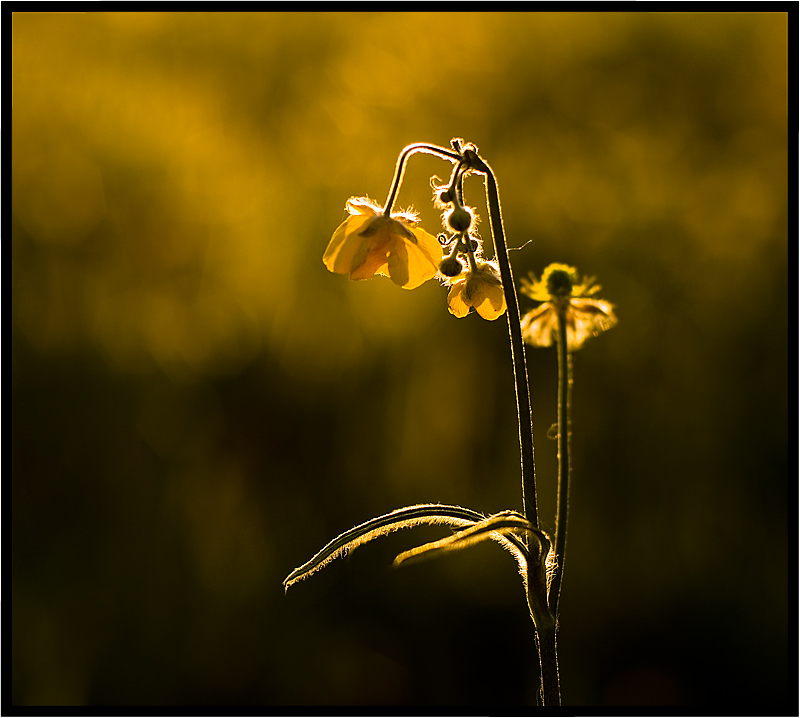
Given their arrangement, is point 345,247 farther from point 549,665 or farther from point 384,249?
point 549,665

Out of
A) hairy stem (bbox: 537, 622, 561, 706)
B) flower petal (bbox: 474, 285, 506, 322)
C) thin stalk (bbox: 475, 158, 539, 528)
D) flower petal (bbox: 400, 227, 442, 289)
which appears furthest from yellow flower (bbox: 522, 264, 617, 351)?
hairy stem (bbox: 537, 622, 561, 706)

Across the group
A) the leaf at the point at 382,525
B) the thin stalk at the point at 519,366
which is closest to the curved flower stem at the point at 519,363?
the thin stalk at the point at 519,366

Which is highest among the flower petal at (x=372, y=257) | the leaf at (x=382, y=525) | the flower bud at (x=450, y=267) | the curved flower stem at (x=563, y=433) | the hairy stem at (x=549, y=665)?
the flower petal at (x=372, y=257)

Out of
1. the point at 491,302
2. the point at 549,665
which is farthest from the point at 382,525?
the point at 491,302

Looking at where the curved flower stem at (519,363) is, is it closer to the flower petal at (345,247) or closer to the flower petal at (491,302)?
the flower petal at (491,302)

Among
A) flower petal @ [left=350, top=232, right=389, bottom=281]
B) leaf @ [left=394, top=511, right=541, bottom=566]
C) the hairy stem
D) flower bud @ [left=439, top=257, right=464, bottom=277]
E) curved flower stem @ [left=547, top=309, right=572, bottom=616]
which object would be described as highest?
flower petal @ [left=350, top=232, right=389, bottom=281]

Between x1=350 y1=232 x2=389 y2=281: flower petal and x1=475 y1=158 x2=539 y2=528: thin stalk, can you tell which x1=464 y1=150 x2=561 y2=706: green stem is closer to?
x1=475 y1=158 x2=539 y2=528: thin stalk

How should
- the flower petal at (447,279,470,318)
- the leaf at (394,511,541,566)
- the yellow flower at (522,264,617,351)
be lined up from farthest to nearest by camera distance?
the flower petal at (447,279,470,318) → the yellow flower at (522,264,617,351) → the leaf at (394,511,541,566)
